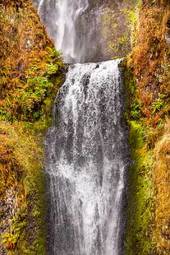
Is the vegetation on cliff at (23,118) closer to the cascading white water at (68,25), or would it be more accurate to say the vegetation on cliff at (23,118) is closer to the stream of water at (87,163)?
the stream of water at (87,163)

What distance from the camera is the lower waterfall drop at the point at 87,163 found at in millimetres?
10461

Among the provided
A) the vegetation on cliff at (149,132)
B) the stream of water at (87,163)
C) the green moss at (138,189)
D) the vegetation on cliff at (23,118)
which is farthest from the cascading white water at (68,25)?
the green moss at (138,189)

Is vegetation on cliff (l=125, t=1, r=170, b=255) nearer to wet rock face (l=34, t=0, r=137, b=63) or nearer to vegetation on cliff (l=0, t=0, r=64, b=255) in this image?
vegetation on cliff (l=0, t=0, r=64, b=255)

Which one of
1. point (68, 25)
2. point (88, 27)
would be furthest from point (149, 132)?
point (68, 25)

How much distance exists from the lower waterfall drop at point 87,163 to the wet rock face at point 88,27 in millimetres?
3617

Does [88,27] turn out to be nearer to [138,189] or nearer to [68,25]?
[68,25]

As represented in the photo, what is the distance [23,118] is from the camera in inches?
497

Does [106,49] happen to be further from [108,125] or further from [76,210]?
[76,210]

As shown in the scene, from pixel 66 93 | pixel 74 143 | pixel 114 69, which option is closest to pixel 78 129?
pixel 74 143

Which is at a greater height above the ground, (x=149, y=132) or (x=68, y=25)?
(x=68, y=25)

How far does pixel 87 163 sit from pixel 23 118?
2594 mm

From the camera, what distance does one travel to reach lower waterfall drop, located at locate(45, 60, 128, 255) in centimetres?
1046

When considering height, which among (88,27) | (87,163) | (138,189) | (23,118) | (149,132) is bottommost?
(138,189)

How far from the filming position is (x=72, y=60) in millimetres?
17453
